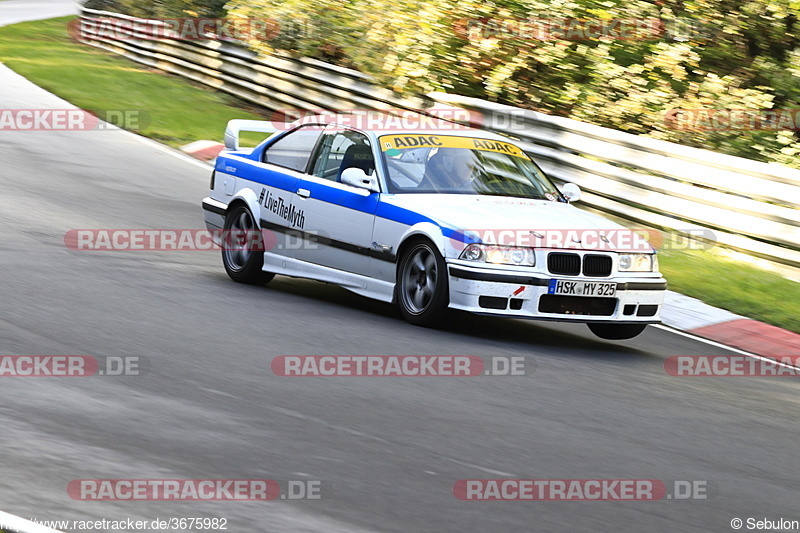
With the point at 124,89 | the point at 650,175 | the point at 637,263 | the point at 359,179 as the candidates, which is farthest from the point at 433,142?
the point at 124,89

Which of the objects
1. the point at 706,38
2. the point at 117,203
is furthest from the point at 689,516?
the point at 706,38

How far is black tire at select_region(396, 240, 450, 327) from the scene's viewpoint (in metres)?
8.49

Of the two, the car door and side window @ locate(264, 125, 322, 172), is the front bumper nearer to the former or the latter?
the car door

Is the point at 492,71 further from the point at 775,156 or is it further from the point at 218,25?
the point at 218,25

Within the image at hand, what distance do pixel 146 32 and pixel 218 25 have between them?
2184 millimetres

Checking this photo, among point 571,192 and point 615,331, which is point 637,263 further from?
point 571,192

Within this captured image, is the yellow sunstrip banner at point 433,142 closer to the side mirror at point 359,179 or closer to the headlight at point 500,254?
the side mirror at point 359,179

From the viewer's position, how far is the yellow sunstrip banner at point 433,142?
959 centimetres

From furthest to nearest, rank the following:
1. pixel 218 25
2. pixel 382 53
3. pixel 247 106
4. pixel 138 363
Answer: pixel 218 25 < pixel 247 106 < pixel 382 53 < pixel 138 363

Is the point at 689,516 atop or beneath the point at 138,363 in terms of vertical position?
atop

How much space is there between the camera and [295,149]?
1028 cm

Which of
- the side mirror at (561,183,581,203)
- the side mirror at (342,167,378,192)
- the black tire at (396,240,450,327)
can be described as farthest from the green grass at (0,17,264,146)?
the black tire at (396,240,450,327)

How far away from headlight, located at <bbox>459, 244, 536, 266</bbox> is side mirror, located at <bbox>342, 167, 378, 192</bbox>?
1182mm

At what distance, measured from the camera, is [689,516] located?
5.11 meters
